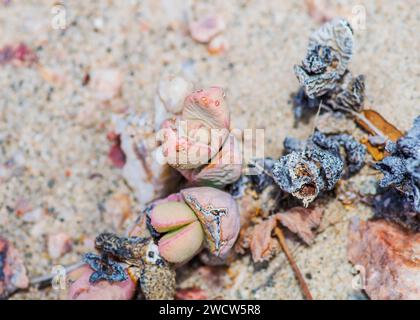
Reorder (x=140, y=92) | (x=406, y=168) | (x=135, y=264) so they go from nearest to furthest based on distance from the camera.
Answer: (x=406, y=168)
(x=135, y=264)
(x=140, y=92)

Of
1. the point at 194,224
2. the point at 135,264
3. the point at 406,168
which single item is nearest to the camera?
the point at 406,168

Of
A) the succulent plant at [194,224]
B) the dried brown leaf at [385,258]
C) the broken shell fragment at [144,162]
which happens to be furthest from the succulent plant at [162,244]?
the dried brown leaf at [385,258]

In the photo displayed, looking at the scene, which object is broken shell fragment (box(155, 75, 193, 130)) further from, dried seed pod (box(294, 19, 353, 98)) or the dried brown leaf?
the dried brown leaf

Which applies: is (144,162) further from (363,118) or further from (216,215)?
(363,118)

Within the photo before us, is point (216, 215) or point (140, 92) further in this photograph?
point (140, 92)

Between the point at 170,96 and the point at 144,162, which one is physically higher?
the point at 170,96

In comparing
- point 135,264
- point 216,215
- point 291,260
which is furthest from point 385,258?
point 135,264

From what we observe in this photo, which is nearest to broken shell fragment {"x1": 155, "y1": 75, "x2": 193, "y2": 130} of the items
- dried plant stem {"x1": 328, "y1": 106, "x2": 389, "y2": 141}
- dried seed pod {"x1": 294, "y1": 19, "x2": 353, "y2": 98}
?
dried seed pod {"x1": 294, "y1": 19, "x2": 353, "y2": 98}
